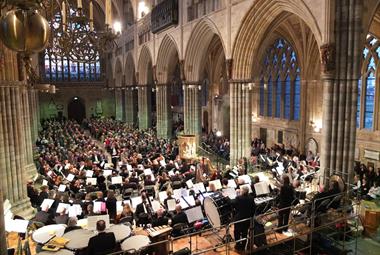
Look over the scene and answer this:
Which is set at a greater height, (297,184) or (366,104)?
(366,104)

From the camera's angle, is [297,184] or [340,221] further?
[297,184]

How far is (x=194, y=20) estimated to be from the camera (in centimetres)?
1858

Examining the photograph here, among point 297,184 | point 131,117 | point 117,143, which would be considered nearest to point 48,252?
point 297,184

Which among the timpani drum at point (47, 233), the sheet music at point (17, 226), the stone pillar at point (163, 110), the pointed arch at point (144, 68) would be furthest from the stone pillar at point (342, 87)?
the pointed arch at point (144, 68)

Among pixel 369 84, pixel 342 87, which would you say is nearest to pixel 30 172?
pixel 342 87

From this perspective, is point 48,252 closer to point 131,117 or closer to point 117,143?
point 117,143

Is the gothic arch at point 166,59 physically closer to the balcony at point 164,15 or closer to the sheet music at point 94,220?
the balcony at point 164,15

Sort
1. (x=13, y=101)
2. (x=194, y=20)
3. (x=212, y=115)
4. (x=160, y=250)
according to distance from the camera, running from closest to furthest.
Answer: (x=160, y=250) → (x=13, y=101) → (x=194, y=20) → (x=212, y=115)

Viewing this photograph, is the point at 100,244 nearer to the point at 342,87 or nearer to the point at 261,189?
the point at 261,189

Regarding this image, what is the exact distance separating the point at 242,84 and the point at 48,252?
466 inches

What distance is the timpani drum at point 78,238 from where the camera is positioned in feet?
19.3

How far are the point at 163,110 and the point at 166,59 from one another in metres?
4.05

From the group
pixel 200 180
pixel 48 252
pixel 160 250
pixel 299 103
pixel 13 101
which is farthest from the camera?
pixel 299 103

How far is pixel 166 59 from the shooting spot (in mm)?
24453
